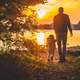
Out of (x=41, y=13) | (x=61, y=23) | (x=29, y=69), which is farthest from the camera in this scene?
(x=61, y=23)

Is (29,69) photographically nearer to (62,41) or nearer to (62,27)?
(62,27)

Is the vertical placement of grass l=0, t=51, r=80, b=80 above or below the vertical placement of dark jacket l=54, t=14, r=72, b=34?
below

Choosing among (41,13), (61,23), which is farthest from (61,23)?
(41,13)

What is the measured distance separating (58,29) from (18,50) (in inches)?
154

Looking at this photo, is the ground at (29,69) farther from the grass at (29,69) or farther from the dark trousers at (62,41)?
the dark trousers at (62,41)

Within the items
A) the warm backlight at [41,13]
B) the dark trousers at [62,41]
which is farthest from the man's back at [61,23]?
the warm backlight at [41,13]

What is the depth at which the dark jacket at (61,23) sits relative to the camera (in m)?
18.0

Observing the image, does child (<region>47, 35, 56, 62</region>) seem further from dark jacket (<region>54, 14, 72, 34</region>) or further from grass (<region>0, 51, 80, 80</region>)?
grass (<region>0, 51, 80, 80</region>)

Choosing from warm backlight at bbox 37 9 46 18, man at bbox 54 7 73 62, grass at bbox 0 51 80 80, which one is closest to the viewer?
grass at bbox 0 51 80 80

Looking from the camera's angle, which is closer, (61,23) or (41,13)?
(41,13)

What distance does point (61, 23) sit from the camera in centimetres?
1816

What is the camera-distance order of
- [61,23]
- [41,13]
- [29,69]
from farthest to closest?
[61,23] < [41,13] < [29,69]

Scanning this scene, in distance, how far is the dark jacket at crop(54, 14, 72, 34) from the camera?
710 inches

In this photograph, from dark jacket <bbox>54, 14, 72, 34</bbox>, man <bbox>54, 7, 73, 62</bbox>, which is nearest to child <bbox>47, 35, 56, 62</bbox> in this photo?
man <bbox>54, 7, 73, 62</bbox>
